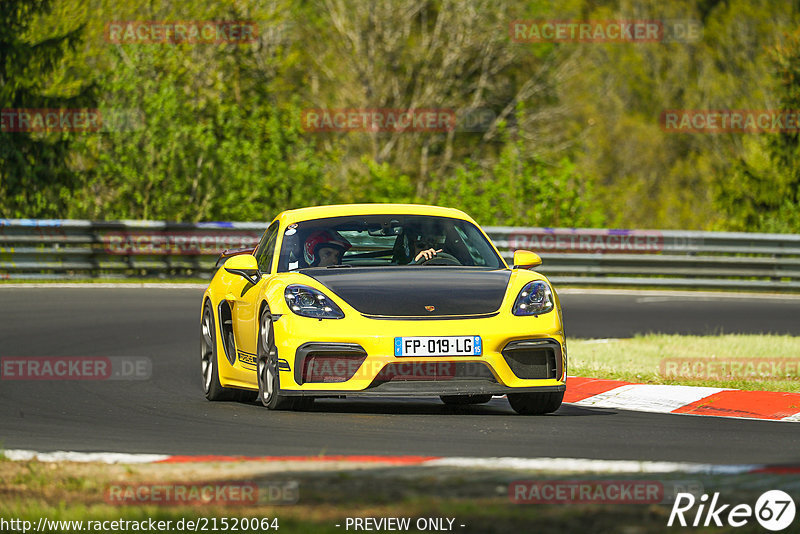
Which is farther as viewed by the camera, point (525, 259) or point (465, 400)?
point (465, 400)

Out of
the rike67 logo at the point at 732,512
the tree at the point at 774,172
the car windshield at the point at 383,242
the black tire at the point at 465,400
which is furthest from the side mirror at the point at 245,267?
the tree at the point at 774,172

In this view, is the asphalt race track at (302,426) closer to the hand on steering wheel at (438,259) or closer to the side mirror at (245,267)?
the side mirror at (245,267)

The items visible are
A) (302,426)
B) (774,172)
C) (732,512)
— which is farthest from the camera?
(774,172)

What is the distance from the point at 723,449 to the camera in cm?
745

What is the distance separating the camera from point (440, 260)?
10000mm

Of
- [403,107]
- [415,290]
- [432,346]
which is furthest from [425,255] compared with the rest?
[403,107]

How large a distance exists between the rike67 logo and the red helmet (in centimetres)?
471

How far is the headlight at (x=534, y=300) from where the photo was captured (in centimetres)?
903

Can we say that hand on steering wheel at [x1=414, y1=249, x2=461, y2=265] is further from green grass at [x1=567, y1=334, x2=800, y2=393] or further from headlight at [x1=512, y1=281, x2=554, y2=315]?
green grass at [x1=567, y1=334, x2=800, y2=393]

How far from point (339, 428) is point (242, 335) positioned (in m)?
1.90

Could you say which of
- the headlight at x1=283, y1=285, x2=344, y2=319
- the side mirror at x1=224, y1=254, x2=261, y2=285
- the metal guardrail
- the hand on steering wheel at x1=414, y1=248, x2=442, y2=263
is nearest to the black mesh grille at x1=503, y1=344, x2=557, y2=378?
the headlight at x1=283, y1=285, x2=344, y2=319

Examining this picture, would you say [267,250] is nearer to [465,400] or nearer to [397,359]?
[465,400]

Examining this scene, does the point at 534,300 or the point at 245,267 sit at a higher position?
the point at 245,267

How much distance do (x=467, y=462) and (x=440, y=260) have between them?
3648 millimetres
